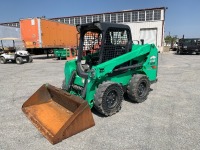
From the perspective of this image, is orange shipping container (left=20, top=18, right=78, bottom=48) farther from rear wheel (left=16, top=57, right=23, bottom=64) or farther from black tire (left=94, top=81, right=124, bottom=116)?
black tire (left=94, top=81, right=124, bottom=116)

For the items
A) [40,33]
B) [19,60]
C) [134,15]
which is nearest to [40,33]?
[40,33]

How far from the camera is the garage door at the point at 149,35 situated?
28.8 m

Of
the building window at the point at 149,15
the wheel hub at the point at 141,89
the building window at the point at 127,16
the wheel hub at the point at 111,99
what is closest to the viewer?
the wheel hub at the point at 111,99

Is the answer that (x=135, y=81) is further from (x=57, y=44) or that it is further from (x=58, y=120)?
(x=57, y=44)

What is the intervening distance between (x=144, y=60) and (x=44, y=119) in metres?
3.34

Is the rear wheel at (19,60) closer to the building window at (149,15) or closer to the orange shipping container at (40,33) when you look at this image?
the orange shipping container at (40,33)

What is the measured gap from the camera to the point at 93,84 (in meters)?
4.38

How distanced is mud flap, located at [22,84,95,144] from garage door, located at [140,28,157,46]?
26000mm

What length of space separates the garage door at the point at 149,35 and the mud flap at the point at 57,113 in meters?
26.0

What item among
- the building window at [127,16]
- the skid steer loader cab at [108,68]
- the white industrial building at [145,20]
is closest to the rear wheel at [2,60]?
the skid steer loader cab at [108,68]

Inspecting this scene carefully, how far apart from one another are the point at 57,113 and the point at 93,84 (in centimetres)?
103

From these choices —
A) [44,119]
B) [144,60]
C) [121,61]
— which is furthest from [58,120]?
[144,60]

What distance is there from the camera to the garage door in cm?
2880

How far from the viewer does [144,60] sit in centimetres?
579
